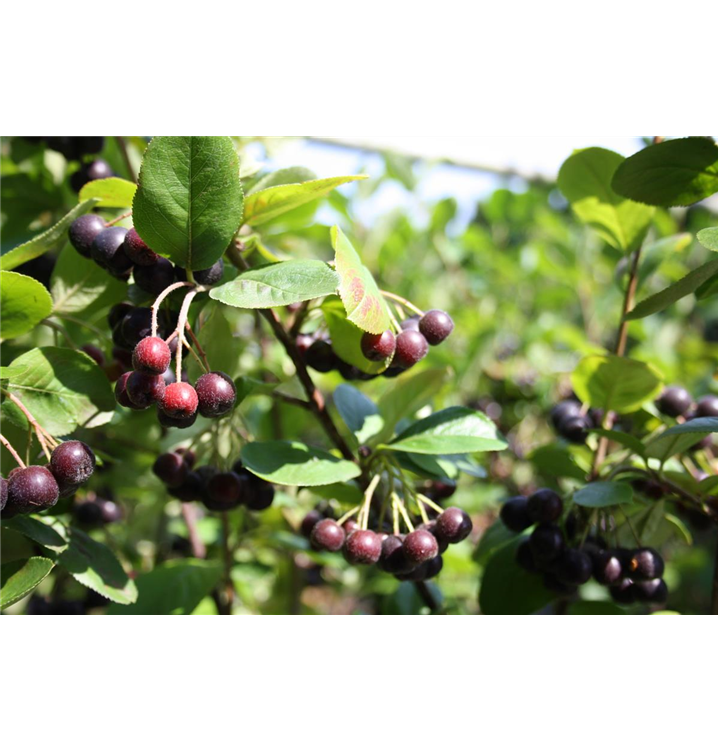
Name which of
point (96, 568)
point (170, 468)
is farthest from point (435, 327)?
point (96, 568)

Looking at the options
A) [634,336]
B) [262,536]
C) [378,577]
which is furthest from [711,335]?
[262,536]

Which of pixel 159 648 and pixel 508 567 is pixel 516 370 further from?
pixel 159 648

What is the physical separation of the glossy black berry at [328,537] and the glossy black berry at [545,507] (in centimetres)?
35

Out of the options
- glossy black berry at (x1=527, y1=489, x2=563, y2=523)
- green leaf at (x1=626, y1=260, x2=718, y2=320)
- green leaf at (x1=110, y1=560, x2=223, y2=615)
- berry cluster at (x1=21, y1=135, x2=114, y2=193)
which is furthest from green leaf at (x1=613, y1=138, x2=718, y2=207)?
green leaf at (x1=110, y1=560, x2=223, y2=615)

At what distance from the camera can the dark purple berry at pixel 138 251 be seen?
1097 mm

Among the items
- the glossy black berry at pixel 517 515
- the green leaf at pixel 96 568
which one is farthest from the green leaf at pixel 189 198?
the glossy black berry at pixel 517 515

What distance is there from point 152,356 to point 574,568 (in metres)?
0.81

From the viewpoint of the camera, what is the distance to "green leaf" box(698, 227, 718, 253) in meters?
1.04

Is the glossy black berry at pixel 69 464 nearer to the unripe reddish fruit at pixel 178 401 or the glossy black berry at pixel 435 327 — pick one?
the unripe reddish fruit at pixel 178 401

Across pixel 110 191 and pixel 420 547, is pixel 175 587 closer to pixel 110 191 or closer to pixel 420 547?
pixel 420 547

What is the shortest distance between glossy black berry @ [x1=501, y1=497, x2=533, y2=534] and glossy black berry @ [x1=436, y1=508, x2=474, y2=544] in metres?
0.19

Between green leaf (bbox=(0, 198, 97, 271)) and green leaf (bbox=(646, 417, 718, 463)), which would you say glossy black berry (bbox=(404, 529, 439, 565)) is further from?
green leaf (bbox=(0, 198, 97, 271))
